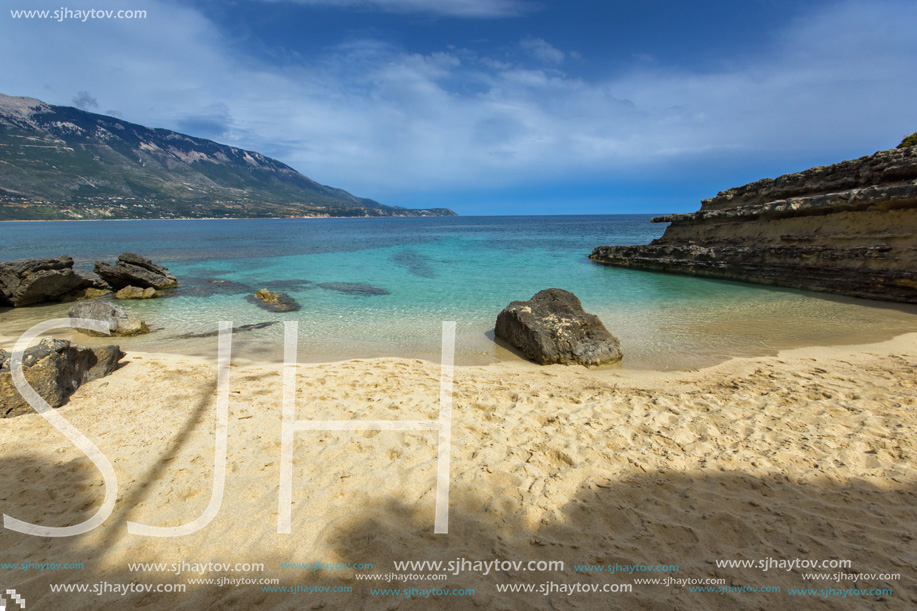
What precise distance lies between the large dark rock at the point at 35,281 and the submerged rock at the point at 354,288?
27.3 feet

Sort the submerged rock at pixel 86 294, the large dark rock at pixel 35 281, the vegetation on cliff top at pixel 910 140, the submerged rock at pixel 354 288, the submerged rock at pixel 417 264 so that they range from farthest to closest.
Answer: the submerged rock at pixel 417 264 < the vegetation on cliff top at pixel 910 140 < the submerged rock at pixel 354 288 < the submerged rock at pixel 86 294 < the large dark rock at pixel 35 281

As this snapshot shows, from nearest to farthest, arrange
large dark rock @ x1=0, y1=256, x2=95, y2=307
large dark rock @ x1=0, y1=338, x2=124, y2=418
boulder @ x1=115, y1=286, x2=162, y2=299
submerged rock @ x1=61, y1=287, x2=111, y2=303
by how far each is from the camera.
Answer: large dark rock @ x1=0, y1=338, x2=124, y2=418, large dark rock @ x1=0, y1=256, x2=95, y2=307, submerged rock @ x1=61, y1=287, x2=111, y2=303, boulder @ x1=115, y1=286, x2=162, y2=299

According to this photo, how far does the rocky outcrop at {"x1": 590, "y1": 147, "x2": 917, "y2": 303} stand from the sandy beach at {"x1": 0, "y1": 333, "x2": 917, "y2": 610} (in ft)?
34.4

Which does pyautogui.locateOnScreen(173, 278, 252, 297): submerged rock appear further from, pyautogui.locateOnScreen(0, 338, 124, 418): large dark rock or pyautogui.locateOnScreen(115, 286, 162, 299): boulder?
pyautogui.locateOnScreen(0, 338, 124, 418): large dark rock

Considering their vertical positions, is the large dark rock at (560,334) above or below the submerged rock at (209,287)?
above

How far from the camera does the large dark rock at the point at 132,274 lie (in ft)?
47.0

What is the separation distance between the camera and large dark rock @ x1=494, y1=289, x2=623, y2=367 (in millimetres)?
6965

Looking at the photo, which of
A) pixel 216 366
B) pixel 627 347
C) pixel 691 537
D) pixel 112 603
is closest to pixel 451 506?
pixel 691 537

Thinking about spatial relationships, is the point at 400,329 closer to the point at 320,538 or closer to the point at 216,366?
the point at 216,366

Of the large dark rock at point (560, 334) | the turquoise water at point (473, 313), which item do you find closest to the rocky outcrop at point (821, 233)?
the turquoise water at point (473, 313)

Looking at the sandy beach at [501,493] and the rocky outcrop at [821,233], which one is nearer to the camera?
the sandy beach at [501,493]

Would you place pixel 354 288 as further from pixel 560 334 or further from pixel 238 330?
pixel 560 334

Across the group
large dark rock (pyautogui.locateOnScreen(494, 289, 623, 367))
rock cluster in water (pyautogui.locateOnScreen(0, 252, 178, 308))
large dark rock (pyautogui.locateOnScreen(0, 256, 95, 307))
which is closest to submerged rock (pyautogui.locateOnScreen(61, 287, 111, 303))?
rock cluster in water (pyautogui.locateOnScreen(0, 252, 178, 308))

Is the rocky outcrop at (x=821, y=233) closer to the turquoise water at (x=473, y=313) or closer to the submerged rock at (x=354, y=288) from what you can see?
the turquoise water at (x=473, y=313)
